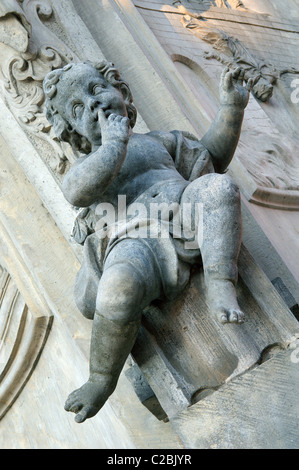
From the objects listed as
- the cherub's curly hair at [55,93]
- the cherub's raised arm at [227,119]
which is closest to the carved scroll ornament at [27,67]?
the cherub's curly hair at [55,93]

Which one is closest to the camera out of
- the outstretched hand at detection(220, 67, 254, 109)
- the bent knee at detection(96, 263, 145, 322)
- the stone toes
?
the bent knee at detection(96, 263, 145, 322)

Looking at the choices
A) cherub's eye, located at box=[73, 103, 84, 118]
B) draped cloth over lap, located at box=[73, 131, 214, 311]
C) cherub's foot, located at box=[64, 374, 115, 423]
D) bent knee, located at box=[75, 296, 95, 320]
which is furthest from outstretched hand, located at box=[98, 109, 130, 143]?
Answer: cherub's foot, located at box=[64, 374, 115, 423]

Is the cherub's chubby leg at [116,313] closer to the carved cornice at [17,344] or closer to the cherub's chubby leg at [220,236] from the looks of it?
the cherub's chubby leg at [220,236]

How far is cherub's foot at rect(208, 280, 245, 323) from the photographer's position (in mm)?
2539

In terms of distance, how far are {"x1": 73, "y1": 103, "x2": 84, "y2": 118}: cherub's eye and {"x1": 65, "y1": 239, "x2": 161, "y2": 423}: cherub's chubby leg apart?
0.50 m

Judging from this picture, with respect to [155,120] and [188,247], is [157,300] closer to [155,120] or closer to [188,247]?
[188,247]

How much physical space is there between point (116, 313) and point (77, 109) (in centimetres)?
77

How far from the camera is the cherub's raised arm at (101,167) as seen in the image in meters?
2.81

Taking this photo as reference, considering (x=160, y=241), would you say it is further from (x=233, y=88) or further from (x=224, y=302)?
(x=233, y=88)

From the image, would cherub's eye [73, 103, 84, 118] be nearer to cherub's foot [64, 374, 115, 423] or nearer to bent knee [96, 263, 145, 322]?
bent knee [96, 263, 145, 322]

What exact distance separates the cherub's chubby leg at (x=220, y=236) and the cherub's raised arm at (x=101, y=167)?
29cm

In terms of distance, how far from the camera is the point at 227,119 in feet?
9.96

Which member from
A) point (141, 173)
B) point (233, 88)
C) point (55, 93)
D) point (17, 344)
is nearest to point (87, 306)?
point (141, 173)
